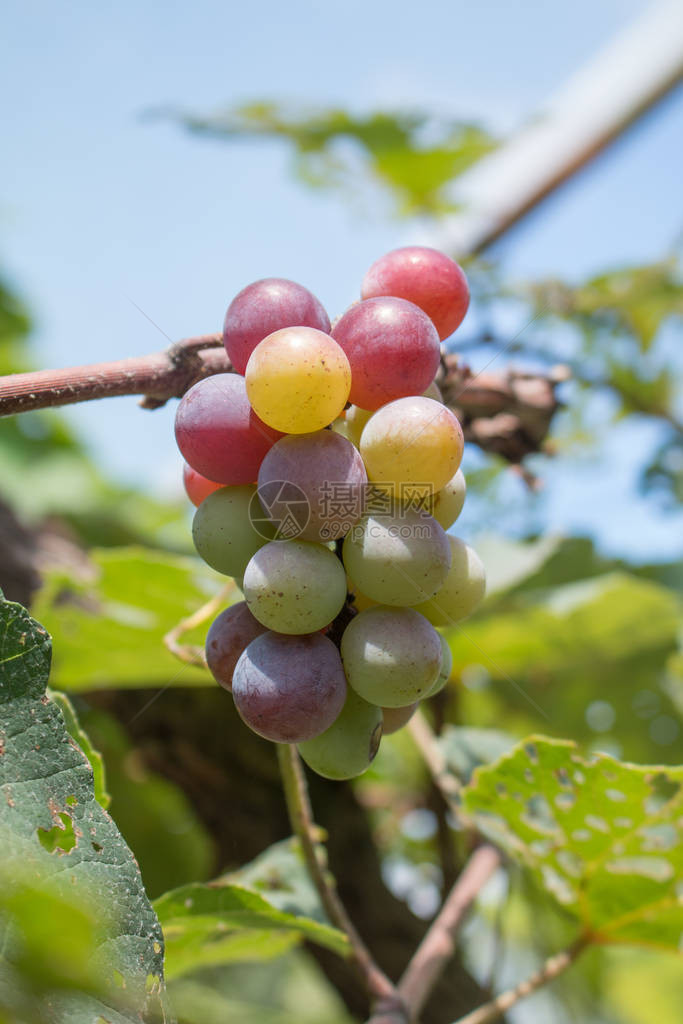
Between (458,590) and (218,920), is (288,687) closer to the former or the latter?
(458,590)

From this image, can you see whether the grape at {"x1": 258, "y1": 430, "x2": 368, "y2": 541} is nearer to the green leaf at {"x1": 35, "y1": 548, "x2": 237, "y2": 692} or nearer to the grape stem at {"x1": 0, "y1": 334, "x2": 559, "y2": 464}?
the grape stem at {"x1": 0, "y1": 334, "x2": 559, "y2": 464}

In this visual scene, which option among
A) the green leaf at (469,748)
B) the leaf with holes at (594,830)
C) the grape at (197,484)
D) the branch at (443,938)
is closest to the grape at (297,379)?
the grape at (197,484)

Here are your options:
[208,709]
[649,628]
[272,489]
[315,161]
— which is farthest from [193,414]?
[315,161]

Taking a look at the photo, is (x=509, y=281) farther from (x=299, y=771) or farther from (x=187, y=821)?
(x=299, y=771)

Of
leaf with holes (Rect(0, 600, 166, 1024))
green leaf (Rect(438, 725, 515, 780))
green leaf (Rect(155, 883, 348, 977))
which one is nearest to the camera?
leaf with holes (Rect(0, 600, 166, 1024))

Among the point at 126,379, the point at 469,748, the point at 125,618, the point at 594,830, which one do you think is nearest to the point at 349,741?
the point at 126,379

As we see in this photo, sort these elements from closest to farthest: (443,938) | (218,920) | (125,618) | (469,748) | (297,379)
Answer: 1. (297,379)
2. (218,920)
3. (443,938)
4. (469,748)
5. (125,618)

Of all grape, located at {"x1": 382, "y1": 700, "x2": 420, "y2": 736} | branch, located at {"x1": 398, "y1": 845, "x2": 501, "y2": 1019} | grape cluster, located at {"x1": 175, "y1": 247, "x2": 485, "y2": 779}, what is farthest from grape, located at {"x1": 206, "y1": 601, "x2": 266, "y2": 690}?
branch, located at {"x1": 398, "y1": 845, "x2": 501, "y2": 1019}
